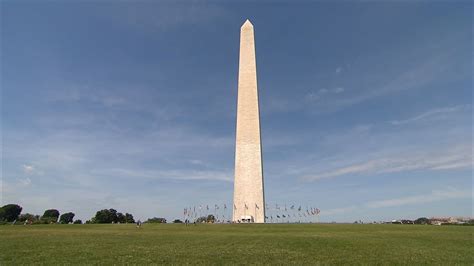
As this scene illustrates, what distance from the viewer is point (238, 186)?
60125 millimetres

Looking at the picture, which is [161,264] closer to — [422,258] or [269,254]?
[269,254]

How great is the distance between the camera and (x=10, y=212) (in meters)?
90.1

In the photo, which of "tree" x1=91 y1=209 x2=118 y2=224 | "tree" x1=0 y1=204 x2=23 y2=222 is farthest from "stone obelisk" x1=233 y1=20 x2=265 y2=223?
"tree" x1=0 y1=204 x2=23 y2=222

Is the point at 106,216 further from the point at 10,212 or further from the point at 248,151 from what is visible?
the point at 248,151

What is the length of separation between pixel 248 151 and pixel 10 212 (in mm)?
63446

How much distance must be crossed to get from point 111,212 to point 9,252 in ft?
228

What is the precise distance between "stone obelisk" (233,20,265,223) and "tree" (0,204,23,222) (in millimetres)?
56658

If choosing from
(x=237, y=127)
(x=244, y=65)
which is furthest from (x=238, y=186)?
(x=244, y=65)

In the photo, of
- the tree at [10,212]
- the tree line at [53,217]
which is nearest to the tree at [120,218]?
the tree line at [53,217]

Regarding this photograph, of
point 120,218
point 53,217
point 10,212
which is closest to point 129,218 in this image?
point 120,218

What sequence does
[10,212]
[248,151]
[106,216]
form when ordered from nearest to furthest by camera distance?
[248,151]
[106,216]
[10,212]

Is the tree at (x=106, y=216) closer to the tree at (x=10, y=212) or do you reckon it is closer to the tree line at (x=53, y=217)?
the tree line at (x=53, y=217)

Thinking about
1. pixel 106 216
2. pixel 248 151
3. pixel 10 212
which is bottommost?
pixel 106 216

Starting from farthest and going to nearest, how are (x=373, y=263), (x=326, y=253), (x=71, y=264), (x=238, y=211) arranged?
(x=238, y=211) → (x=326, y=253) → (x=373, y=263) → (x=71, y=264)
